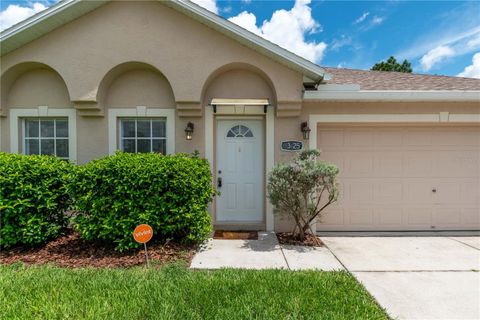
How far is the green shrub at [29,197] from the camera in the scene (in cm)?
468

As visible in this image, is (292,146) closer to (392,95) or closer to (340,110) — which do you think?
(340,110)

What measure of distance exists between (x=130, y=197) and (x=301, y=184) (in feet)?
10.4

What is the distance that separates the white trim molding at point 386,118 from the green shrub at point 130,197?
3.00m

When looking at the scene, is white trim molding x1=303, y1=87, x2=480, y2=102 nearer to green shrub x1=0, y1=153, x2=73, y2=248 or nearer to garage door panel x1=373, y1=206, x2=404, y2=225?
garage door panel x1=373, y1=206, x2=404, y2=225

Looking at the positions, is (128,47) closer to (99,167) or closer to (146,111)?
(146,111)

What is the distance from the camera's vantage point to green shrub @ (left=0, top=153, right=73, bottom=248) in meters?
4.68

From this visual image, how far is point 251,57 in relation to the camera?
18.7 ft

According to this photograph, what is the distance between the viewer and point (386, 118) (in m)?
5.99

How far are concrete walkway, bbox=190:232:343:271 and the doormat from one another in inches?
8.3

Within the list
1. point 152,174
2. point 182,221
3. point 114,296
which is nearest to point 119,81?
point 152,174

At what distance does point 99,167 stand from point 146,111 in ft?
6.33

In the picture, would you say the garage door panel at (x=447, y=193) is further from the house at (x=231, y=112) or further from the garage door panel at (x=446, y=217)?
the garage door panel at (x=446, y=217)

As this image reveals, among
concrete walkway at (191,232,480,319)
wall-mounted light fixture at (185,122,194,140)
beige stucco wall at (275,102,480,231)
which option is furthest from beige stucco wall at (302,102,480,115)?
concrete walkway at (191,232,480,319)

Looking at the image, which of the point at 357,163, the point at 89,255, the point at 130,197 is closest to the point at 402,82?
the point at 357,163
